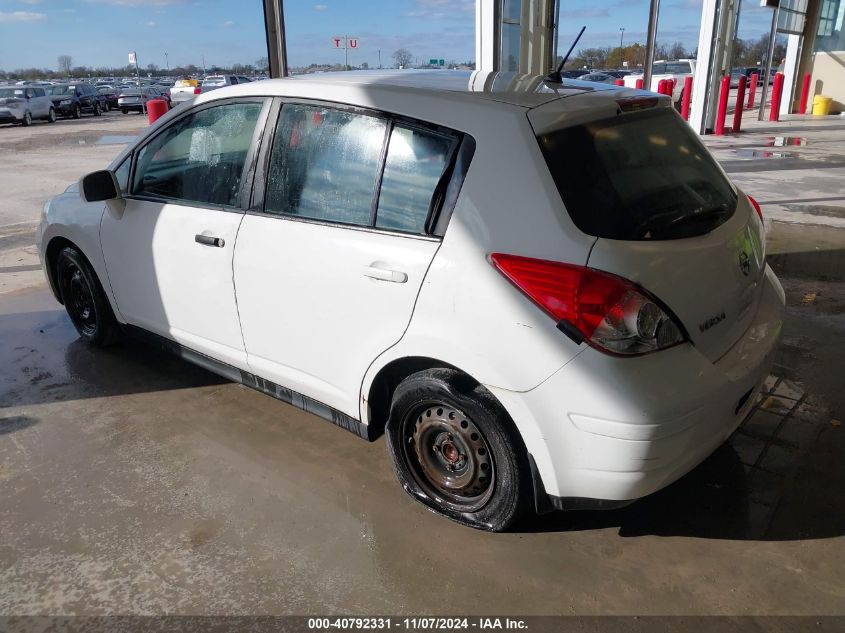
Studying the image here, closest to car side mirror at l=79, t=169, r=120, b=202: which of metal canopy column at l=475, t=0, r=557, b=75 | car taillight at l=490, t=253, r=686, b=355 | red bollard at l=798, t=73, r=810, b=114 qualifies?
car taillight at l=490, t=253, r=686, b=355

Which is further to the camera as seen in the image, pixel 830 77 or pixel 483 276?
pixel 830 77

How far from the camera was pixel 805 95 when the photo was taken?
22.2 m

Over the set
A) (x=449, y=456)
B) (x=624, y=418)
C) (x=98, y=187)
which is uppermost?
(x=98, y=187)

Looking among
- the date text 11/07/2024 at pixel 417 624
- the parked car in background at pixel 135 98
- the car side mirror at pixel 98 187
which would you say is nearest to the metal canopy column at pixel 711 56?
the car side mirror at pixel 98 187

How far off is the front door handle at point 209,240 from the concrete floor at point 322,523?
101 centimetres

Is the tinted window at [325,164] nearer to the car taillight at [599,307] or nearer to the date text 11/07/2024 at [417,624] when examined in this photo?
the car taillight at [599,307]

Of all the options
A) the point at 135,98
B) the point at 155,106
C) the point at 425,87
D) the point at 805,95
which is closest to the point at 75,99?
the point at 135,98

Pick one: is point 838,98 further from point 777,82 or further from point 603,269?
point 603,269

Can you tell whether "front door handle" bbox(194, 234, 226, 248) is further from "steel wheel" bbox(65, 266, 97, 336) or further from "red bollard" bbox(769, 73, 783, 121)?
"red bollard" bbox(769, 73, 783, 121)

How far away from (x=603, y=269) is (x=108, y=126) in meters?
27.7

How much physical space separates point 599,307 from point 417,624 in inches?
48.7

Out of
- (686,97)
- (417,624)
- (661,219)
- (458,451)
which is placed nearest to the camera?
(417,624)

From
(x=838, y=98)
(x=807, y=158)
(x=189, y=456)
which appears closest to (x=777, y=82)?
(x=838, y=98)

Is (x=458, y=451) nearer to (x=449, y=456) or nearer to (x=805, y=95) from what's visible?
(x=449, y=456)
